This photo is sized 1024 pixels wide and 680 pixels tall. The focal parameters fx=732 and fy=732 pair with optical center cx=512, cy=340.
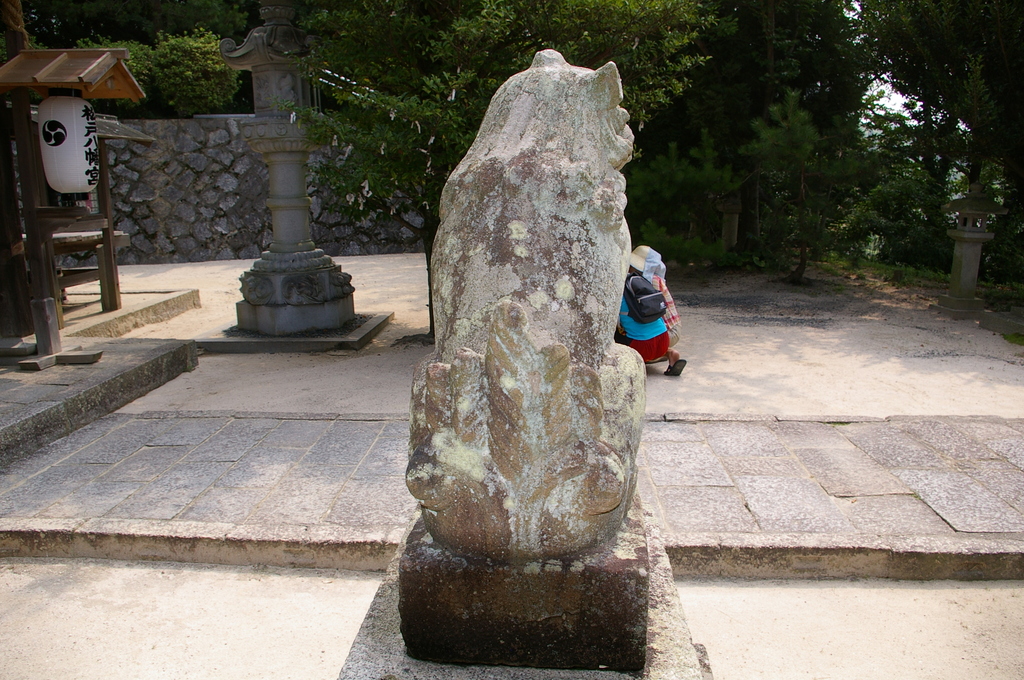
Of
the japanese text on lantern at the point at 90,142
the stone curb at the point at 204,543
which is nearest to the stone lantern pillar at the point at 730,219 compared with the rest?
the japanese text on lantern at the point at 90,142

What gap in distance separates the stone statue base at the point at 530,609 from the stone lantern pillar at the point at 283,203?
527 cm

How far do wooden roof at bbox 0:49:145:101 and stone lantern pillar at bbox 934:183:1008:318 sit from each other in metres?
7.56

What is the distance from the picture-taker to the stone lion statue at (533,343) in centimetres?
141

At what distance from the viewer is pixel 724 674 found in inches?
86.6

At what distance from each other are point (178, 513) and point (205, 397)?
6.26 feet

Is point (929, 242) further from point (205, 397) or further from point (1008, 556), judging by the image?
point (205, 397)

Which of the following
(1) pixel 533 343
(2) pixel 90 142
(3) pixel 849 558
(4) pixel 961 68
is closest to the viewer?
(1) pixel 533 343

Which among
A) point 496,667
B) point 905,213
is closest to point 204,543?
point 496,667

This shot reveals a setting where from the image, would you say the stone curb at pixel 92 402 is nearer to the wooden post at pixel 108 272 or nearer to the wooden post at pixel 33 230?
the wooden post at pixel 33 230

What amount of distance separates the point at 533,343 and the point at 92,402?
147 inches

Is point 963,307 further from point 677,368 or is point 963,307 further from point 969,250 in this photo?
point 677,368

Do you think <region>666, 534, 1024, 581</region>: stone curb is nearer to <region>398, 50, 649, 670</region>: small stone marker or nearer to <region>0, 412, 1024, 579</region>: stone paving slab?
<region>0, 412, 1024, 579</region>: stone paving slab

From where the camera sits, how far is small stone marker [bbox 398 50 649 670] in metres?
1.41

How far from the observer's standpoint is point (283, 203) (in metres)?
6.60
